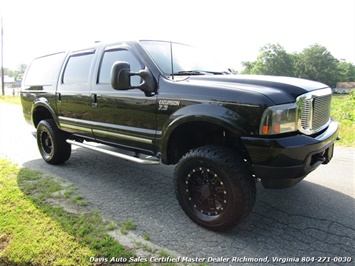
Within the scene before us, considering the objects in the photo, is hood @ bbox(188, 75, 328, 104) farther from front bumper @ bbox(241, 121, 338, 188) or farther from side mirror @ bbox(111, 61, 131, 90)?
side mirror @ bbox(111, 61, 131, 90)

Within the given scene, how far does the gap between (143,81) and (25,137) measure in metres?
5.61

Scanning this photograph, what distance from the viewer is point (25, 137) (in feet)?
24.3

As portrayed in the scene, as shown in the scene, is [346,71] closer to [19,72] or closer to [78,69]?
[78,69]

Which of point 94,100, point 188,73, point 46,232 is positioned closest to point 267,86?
point 188,73

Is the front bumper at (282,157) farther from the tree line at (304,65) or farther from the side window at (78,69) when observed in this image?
the tree line at (304,65)

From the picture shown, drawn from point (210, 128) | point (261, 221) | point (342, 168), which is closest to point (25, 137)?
point (210, 128)

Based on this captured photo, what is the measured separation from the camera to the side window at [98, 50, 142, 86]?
3.45 metres

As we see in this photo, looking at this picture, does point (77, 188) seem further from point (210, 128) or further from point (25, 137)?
point (25, 137)

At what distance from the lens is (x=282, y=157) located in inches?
93.4

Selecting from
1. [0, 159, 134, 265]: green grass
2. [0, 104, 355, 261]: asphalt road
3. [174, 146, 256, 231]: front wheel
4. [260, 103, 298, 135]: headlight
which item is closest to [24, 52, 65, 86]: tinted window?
[0, 104, 355, 261]: asphalt road

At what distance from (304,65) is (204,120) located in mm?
91082

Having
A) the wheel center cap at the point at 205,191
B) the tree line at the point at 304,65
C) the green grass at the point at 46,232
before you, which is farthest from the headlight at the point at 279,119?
the tree line at the point at 304,65

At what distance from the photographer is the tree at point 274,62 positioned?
79.8m

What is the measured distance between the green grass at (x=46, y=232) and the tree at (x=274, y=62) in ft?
265
